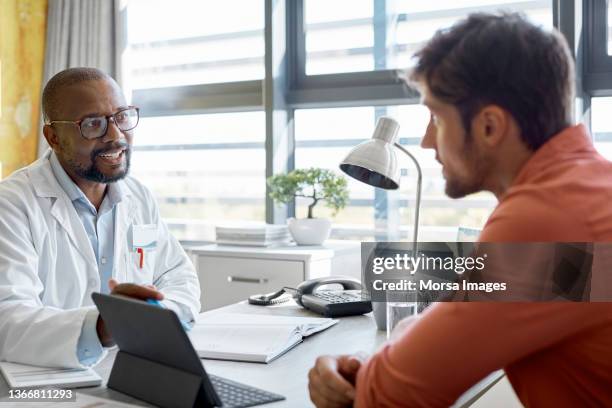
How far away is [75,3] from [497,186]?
12.9 feet

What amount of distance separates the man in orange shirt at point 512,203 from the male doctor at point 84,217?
3.36 ft

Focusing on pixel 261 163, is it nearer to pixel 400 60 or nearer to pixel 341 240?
pixel 341 240

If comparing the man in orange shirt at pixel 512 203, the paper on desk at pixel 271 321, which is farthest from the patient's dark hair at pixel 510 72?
the paper on desk at pixel 271 321

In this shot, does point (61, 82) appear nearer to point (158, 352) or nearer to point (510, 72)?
point (158, 352)

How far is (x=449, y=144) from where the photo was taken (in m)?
1.07

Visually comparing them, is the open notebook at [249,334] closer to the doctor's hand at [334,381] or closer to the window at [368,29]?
the doctor's hand at [334,381]

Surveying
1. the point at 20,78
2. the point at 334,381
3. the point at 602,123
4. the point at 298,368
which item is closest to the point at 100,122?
the point at 298,368

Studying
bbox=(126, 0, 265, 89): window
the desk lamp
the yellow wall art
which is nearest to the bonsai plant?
bbox=(126, 0, 265, 89): window

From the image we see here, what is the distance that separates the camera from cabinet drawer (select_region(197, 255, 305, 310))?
3.23m

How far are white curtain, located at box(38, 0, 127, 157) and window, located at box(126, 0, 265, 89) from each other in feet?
0.41

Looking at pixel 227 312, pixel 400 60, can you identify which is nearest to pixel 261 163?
pixel 400 60

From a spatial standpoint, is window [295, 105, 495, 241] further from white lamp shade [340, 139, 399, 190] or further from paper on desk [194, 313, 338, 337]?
paper on desk [194, 313, 338, 337]

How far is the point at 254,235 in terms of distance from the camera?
3.48m

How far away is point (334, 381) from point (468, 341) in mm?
274
